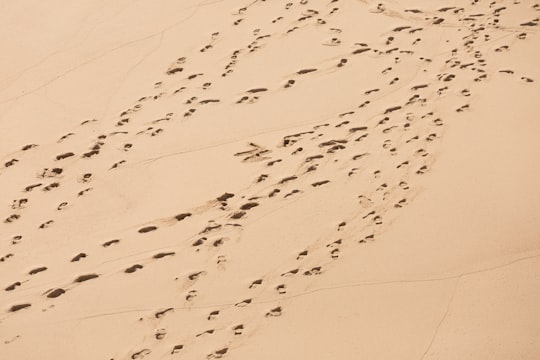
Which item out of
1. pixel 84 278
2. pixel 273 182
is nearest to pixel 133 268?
pixel 84 278

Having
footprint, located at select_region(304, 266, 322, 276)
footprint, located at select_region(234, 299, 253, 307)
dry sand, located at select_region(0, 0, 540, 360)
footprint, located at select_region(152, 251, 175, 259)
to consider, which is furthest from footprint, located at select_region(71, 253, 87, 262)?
footprint, located at select_region(304, 266, 322, 276)


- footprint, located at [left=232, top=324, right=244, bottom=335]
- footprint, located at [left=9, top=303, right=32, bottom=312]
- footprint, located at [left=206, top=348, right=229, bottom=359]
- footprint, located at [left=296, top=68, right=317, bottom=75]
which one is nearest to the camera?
footprint, located at [left=206, top=348, right=229, bottom=359]

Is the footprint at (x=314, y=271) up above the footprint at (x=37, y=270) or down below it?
below

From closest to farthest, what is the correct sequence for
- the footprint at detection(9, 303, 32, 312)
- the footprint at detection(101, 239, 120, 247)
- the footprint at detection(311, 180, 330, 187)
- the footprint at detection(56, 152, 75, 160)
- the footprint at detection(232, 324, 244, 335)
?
the footprint at detection(232, 324, 244, 335) → the footprint at detection(9, 303, 32, 312) → the footprint at detection(101, 239, 120, 247) → the footprint at detection(311, 180, 330, 187) → the footprint at detection(56, 152, 75, 160)

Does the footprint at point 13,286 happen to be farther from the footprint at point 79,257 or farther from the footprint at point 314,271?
the footprint at point 314,271

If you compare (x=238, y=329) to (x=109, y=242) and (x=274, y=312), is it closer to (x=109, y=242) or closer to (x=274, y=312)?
(x=274, y=312)

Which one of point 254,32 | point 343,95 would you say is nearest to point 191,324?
point 343,95

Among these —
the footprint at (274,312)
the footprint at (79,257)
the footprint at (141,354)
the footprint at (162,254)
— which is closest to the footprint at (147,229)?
the footprint at (162,254)

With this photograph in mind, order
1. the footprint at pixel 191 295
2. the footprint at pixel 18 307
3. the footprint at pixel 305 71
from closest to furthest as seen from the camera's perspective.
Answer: the footprint at pixel 191 295
the footprint at pixel 18 307
the footprint at pixel 305 71

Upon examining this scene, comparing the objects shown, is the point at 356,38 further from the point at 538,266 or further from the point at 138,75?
the point at 538,266

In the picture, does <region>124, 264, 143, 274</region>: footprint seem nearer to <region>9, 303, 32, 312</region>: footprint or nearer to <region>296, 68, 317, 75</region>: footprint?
<region>9, 303, 32, 312</region>: footprint

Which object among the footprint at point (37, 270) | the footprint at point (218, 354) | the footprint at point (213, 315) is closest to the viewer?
the footprint at point (218, 354)
